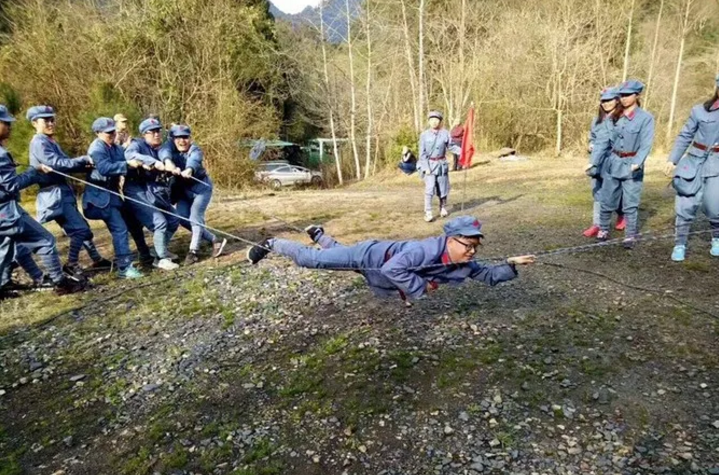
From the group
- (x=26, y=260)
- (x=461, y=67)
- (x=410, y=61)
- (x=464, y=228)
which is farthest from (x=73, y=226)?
(x=461, y=67)

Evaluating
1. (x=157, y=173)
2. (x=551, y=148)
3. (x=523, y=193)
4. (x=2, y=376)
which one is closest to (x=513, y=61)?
(x=551, y=148)

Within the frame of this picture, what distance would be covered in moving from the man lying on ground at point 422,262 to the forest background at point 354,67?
12.8 meters

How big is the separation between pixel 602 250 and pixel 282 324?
16.8ft

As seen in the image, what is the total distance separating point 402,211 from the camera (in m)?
12.0

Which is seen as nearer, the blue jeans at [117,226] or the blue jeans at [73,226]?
the blue jeans at [73,226]

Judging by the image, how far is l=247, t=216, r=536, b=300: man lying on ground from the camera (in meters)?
4.32

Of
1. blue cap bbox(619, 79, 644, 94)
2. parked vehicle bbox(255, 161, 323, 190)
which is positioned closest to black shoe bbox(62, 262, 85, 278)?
blue cap bbox(619, 79, 644, 94)

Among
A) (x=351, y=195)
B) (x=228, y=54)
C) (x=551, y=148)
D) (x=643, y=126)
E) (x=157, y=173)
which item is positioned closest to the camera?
(x=643, y=126)

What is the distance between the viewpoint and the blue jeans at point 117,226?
6.76 m

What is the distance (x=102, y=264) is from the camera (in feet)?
25.1

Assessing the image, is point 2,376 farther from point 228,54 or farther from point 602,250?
point 228,54

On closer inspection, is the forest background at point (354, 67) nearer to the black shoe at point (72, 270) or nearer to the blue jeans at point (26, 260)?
the blue jeans at point (26, 260)

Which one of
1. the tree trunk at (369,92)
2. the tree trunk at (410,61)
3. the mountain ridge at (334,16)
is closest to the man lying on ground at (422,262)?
the tree trunk at (410,61)

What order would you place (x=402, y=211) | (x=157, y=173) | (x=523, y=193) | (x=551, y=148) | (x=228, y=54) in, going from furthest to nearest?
(x=551, y=148) → (x=228, y=54) → (x=523, y=193) → (x=402, y=211) → (x=157, y=173)
